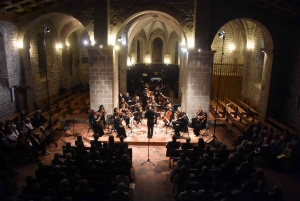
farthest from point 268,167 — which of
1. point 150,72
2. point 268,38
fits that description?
point 150,72

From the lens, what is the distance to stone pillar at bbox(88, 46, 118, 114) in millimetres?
12773

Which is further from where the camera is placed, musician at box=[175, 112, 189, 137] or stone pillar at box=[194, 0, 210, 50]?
stone pillar at box=[194, 0, 210, 50]

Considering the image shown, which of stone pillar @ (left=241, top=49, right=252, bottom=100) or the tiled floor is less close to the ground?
Answer: stone pillar @ (left=241, top=49, right=252, bottom=100)

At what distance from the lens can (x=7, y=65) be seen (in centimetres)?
1239

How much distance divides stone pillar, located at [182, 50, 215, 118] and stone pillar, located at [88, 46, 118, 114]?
396cm

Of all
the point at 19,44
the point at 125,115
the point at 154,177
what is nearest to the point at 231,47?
the point at 125,115

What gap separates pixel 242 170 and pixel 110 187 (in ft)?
11.8

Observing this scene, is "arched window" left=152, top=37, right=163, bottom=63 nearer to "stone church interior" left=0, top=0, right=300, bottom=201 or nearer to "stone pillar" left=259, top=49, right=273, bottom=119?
"stone church interior" left=0, top=0, right=300, bottom=201

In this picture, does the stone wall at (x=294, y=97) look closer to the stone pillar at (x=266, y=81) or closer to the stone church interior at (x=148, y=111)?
the stone church interior at (x=148, y=111)

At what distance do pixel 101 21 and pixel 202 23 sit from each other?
504 cm

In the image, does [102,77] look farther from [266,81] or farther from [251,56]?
[251,56]

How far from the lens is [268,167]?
9.18 m

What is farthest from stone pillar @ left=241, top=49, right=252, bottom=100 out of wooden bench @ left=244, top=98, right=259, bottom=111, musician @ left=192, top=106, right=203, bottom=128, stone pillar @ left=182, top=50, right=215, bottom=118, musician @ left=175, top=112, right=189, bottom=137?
musician @ left=175, top=112, right=189, bottom=137

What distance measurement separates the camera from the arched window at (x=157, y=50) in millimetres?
26750
